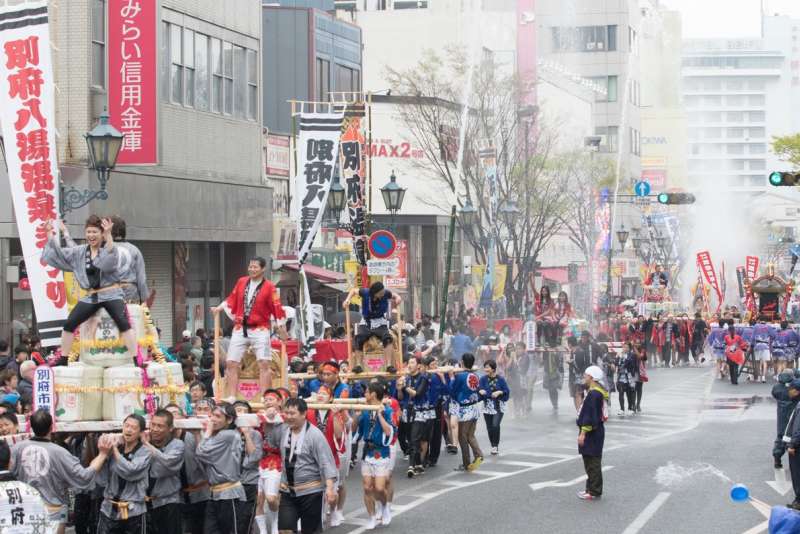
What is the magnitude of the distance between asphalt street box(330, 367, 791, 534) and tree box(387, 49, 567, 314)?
1906 centimetres

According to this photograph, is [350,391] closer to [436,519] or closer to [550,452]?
[436,519]

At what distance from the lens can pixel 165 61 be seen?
33.8m

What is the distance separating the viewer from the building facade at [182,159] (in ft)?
98.1

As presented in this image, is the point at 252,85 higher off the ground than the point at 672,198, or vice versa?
the point at 252,85

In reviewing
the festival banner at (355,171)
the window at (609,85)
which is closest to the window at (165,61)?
the festival banner at (355,171)

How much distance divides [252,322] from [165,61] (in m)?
19.0

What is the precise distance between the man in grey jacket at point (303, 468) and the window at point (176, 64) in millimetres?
20342

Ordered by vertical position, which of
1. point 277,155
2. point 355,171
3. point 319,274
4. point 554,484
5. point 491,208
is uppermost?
point 277,155

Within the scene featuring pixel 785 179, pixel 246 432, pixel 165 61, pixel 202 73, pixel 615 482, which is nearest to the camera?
pixel 246 432

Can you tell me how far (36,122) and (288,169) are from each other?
79.7ft

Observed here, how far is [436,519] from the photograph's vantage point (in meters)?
17.5

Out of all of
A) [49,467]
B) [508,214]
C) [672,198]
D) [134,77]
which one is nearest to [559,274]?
[672,198]

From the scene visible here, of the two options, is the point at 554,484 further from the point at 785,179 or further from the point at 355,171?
the point at 355,171

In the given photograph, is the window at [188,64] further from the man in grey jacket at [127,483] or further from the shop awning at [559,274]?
the shop awning at [559,274]
